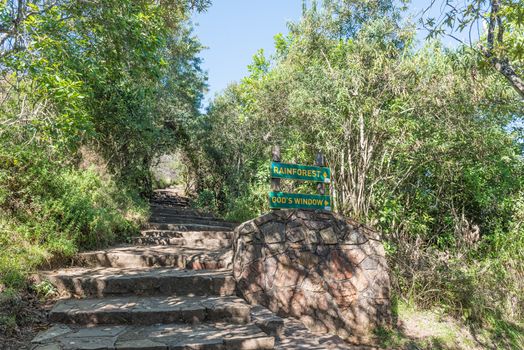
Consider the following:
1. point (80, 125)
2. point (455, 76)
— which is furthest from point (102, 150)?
point (455, 76)

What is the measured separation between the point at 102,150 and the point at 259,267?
5136 millimetres

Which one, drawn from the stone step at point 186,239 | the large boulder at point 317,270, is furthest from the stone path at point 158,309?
the stone step at point 186,239

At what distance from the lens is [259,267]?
502cm

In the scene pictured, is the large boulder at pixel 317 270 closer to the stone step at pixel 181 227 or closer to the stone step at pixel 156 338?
the stone step at pixel 156 338

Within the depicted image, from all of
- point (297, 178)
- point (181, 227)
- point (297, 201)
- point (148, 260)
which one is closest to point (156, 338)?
point (148, 260)

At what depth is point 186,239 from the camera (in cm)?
670

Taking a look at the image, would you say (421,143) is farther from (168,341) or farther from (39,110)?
(39,110)

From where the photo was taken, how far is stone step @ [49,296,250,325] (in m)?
3.74

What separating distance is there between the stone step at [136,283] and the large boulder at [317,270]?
354 millimetres

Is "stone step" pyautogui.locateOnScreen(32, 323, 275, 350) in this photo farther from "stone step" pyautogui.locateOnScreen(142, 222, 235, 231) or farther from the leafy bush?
"stone step" pyautogui.locateOnScreen(142, 222, 235, 231)

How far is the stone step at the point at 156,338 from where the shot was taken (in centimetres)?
319

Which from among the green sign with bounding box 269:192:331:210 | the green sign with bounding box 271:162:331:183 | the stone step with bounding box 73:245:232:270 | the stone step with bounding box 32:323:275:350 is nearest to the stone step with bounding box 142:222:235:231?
the stone step with bounding box 73:245:232:270

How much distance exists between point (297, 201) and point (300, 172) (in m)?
0.42

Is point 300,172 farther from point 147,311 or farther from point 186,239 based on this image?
point 147,311
